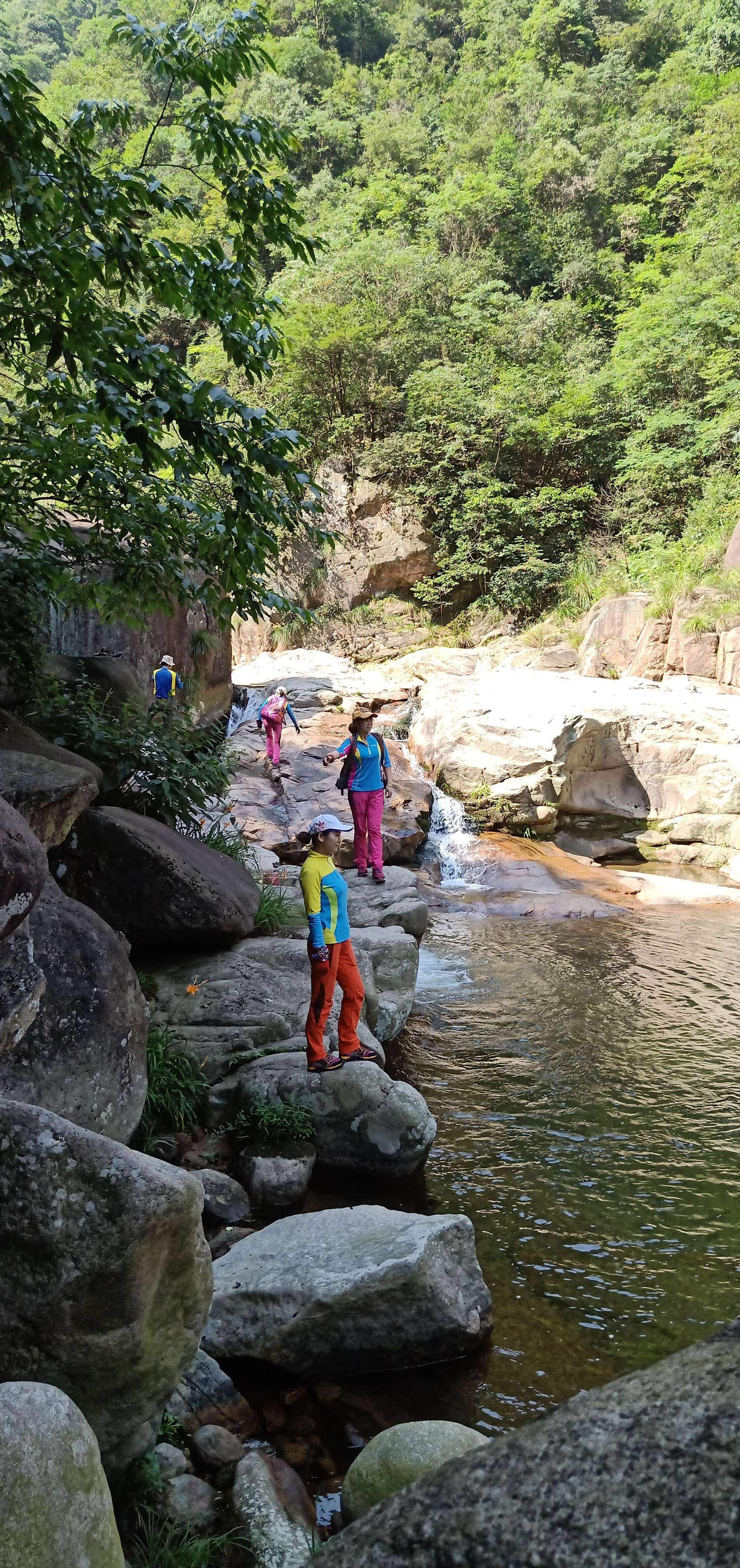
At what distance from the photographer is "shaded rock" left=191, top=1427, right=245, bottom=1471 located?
3.25m

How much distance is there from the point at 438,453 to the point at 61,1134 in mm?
24949

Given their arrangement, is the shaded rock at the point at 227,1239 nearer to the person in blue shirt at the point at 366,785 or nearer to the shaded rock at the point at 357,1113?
the shaded rock at the point at 357,1113

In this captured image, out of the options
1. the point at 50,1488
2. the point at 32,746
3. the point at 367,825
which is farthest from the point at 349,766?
the point at 50,1488

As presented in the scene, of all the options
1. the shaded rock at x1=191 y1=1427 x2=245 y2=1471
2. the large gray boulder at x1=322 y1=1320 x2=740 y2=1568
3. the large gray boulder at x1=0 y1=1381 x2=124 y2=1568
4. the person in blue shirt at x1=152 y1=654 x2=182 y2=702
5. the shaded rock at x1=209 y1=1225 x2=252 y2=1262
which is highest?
the person in blue shirt at x1=152 y1=654 x2=182 y2=702

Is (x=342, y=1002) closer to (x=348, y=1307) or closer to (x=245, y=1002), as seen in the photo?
(x=245, y=1002)

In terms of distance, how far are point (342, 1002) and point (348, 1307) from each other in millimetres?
2248

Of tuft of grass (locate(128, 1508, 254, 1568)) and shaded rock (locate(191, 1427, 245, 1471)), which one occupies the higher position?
tuft of grass (locate(128, 1508, 254, 1568))

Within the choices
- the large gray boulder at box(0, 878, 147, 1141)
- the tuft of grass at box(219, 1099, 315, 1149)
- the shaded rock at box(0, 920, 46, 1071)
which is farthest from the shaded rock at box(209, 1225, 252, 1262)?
the shaded rock at box(0, 920, 46, 1071)

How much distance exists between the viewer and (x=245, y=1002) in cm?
620

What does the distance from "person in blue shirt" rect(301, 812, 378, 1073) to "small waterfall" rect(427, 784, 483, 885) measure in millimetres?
7586

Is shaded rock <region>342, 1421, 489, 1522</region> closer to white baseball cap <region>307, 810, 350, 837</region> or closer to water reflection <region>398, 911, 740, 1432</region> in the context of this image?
water reflection <region>398, 911, 740, 1432</region>

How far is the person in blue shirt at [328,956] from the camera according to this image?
564 centimetres

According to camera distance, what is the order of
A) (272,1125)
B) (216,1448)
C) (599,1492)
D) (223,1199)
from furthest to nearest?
1. (272,1125)
2. (223,1199)
3. (216,1448)
4. (599,1492)

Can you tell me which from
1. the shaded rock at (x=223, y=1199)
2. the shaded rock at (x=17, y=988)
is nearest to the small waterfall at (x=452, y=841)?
the shaded rock at (x=223, y=1199)
